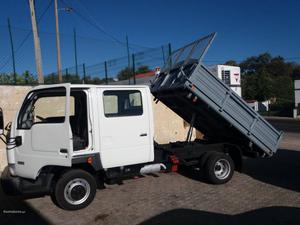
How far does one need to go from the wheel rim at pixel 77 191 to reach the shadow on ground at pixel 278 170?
399 cm

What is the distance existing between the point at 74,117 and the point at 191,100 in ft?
7.77

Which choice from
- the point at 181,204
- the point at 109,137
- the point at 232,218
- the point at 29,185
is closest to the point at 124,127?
the point at 109,137

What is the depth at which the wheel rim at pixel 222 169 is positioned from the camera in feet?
25.3

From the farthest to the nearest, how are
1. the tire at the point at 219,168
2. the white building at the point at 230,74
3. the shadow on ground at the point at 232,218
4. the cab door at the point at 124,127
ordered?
the white building at the point at 230,74
the tire at the point at 219,168
the cab door at the point at 124,127
the shadow on ground at the point at 232,218

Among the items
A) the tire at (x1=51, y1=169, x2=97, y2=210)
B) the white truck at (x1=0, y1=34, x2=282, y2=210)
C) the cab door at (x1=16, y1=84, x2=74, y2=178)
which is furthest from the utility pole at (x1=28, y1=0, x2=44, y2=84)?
the tire at (x1=51, y1=169, x2=97, y2=210)

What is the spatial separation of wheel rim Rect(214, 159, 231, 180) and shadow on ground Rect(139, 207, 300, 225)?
1798mm

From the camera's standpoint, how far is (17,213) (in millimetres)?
6289

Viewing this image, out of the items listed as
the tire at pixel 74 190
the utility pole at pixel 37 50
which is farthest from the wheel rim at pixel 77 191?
the utility pole at pixel 37 50

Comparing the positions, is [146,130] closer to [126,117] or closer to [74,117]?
[126,117]

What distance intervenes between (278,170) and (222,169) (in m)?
1.96

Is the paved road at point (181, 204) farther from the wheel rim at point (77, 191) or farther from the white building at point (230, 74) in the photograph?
the white building at point (230, 74)

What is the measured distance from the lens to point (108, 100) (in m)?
6.42

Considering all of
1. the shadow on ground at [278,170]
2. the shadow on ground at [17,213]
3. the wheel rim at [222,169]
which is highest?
the wheel rim at [222,169]

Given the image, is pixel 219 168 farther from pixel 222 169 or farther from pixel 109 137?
pixel 109 137
